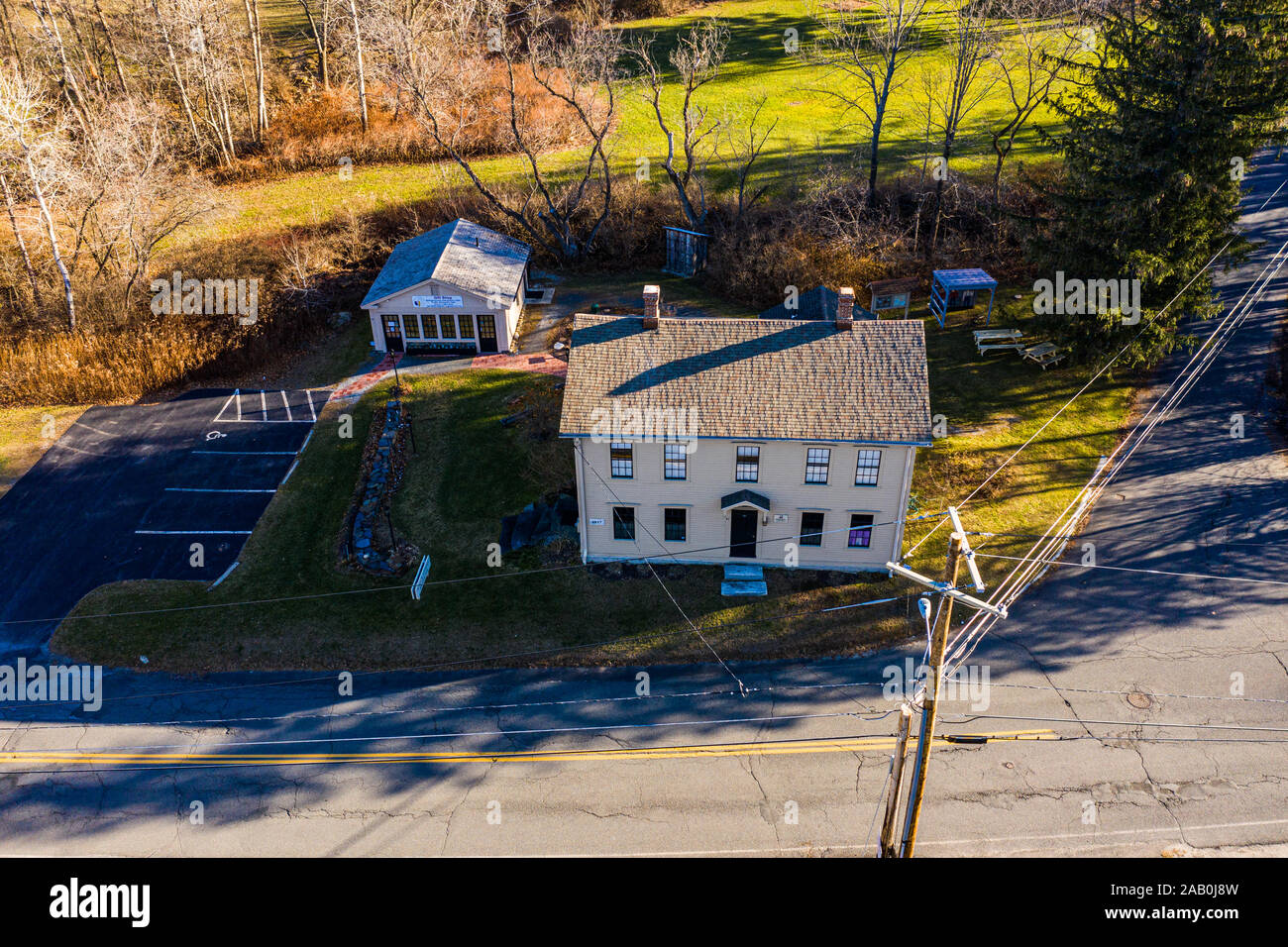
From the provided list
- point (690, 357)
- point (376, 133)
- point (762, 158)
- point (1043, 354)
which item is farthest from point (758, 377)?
point (376, 133)

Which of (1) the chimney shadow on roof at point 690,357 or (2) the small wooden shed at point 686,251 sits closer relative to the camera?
(1) the chimney shadow on roof at point 690,357

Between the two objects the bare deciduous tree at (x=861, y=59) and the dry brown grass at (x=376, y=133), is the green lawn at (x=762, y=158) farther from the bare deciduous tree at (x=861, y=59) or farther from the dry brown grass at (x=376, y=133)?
the dry brown grass at (x=376, y=133)

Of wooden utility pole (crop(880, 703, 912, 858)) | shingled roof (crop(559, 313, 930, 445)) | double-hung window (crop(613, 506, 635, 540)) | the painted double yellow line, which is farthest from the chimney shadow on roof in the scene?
wooden utility pole (crop(880, 703, 912, 858))

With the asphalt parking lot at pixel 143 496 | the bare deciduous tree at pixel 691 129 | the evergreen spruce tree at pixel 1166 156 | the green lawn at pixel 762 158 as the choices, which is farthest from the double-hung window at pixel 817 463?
the green lawn at pixel 762 158

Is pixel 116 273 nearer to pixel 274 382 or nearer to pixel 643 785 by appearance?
pixel 274 382

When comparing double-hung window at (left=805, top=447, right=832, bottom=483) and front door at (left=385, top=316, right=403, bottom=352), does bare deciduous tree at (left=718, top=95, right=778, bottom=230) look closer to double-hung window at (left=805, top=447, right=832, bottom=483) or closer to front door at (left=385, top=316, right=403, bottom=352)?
front door at (left=385, top=316, right=403, bottom=352)

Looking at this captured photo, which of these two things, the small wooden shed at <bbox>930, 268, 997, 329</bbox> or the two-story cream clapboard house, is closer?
the two-story cream clapboard house

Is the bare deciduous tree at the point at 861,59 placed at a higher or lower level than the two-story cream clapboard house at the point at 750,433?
higher

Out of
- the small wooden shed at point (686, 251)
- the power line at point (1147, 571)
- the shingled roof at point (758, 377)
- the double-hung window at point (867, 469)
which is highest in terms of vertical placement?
the small wooden shed at point (686, 251)
